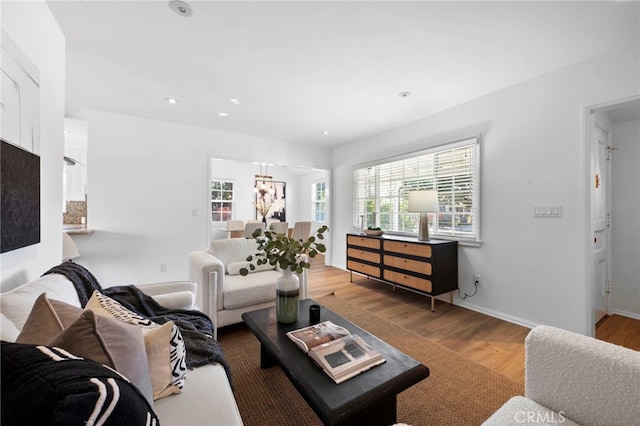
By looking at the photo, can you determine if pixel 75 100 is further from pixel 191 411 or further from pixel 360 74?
pixel 191 411

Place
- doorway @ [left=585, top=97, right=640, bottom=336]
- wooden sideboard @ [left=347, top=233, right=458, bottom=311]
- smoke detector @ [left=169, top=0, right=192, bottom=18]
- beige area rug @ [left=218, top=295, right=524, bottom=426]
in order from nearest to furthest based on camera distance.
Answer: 1. beige area rug @ [left=218, top=295, right=524, bottom=426]
2. smoke detector @ [left=169, top=0, right=192, bottom=18]
3. doorway @ [left=585, top=97, right=640, bottom=336]
4. wooden sideboard @ [left=347, top=233, right=458, bottom=311]

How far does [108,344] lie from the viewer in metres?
0.71

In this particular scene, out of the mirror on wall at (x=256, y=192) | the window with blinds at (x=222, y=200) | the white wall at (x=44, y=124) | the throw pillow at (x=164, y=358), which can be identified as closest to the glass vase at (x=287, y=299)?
the throw pillow at (x=164, y=358)

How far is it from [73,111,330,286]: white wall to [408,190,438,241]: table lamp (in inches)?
116

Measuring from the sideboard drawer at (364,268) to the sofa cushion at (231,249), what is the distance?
1.76 metres

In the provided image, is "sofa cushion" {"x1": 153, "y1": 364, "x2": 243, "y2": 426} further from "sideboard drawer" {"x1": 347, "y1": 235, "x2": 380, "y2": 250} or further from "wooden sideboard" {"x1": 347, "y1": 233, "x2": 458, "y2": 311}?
"sideboard drawer" {"x1": 347, "y1": 235, "x2": 380, "y2": 250}

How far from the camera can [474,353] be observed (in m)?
2.16

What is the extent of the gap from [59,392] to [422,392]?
1.88 m

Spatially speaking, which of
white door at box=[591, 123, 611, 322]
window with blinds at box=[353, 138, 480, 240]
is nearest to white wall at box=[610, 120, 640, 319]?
white door at box=[591, 123, 611, 322]

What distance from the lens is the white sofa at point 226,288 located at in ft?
7.55

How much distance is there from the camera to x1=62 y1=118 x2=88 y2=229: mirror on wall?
3.88m

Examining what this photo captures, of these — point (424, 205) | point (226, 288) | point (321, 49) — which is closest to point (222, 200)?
point (226, 288)

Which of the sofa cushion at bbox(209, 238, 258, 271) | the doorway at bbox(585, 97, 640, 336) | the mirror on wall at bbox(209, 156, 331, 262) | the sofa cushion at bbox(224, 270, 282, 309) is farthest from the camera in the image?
the mirror on wall at bbox(209, 156, 331, 262)

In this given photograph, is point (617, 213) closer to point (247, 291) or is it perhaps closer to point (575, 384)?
point (575, 384)
